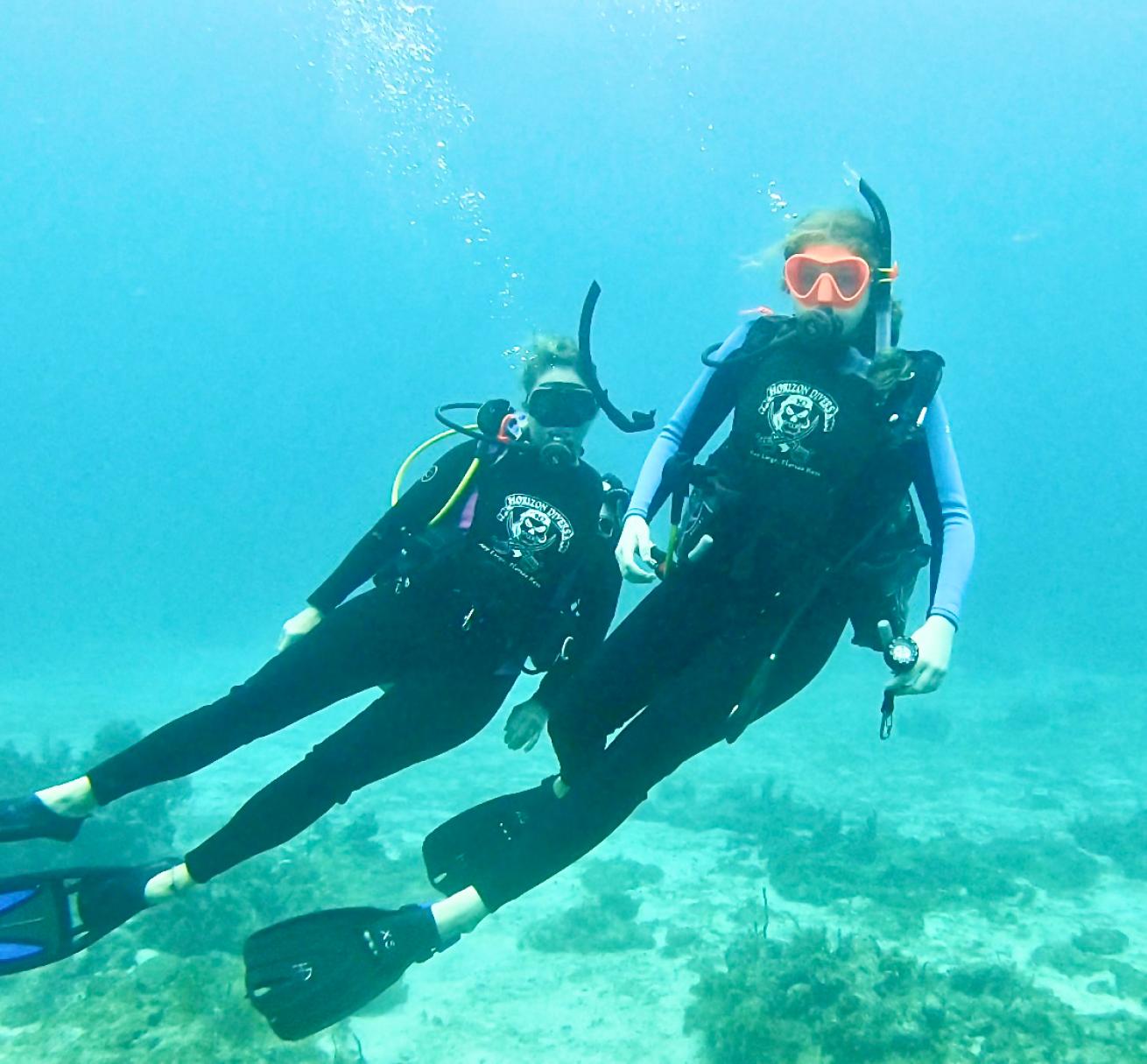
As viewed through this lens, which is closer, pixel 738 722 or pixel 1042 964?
pixel 738 722

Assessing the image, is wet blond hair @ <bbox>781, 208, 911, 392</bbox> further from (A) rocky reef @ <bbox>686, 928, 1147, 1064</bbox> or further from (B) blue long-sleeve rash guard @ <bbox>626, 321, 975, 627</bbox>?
(A) rocky reef @ <bbox>686, 928, 1147, 1064</bbox>

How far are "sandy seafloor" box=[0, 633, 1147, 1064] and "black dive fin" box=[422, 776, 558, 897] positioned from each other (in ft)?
11.6

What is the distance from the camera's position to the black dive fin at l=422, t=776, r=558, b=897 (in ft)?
15.1

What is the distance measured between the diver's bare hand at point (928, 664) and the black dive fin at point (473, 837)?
194cm

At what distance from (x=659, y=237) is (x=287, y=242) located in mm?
59545

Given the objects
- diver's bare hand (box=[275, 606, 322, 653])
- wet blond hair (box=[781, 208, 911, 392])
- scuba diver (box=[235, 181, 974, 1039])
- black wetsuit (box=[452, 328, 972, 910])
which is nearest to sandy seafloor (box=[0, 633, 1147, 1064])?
diver's bare hand (box=[275, 606, 322, 653])

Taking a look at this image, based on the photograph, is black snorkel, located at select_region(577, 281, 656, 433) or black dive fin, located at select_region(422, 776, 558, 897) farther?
black snorkel, located at select_region(577, 281, 656, 433)

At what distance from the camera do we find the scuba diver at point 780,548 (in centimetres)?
394

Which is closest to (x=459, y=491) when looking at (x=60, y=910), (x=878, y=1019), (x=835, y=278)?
(x=835, y=278)

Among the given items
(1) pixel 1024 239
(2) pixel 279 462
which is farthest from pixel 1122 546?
(2) pixel 279 462

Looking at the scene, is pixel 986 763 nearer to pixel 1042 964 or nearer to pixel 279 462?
pixel 1042 964

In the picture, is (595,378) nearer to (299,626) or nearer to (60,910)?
(299,626)

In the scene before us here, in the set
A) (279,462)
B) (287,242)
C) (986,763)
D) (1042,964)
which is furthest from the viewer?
(279,462)

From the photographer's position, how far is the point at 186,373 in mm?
165625
